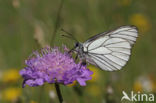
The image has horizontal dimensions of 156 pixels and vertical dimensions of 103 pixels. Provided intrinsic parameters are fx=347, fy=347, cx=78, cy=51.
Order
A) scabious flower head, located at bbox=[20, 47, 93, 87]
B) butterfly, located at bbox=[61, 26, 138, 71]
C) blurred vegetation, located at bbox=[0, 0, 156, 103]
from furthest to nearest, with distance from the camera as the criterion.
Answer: blurred vegetation, located at bbox=[0, 0, 156, 103], butterfly, located at bbox=[61, 26, 138, 71], scabious flower head, located at bbox=[20, 47, 93, 87]

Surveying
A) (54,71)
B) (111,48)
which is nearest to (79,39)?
(111,48)

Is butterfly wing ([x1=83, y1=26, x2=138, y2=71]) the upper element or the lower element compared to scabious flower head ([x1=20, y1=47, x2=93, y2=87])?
upper

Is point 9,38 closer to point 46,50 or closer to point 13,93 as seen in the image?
point 13,93

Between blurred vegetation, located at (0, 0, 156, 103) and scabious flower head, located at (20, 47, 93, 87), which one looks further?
blurred vegetation, located at (0, 0, 156, 103)

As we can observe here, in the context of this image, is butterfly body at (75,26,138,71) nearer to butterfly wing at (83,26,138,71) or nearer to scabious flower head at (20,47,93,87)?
butterfly wing at (83,26,138,71)

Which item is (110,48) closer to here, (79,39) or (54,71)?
(54,71)

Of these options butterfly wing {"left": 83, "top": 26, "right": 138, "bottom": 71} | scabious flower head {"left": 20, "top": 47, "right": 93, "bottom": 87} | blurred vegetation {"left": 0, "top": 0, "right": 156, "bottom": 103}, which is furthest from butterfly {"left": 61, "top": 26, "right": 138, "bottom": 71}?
blurred vegetation {"left": 0, "top": 0, "right": 156, "bottom": 103}

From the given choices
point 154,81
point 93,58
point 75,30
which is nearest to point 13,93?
point 75,30
